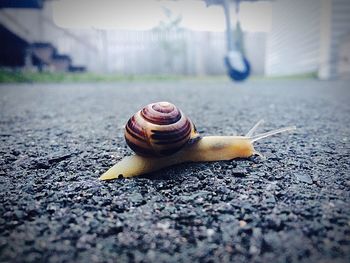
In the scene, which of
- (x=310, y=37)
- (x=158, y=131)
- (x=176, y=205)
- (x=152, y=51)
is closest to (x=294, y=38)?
(x=310, y=37)

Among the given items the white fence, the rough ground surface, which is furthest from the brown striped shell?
the white fence

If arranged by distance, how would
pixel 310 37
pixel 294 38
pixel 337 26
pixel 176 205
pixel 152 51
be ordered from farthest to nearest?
pixel 152 51 < pixel 294 38 < pixel 310 37 < pixel 337 26 < pixel 176 205

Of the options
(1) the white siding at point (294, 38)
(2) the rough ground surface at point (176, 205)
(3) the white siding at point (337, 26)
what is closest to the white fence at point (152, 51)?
(1) the white siding at point (294, 38)

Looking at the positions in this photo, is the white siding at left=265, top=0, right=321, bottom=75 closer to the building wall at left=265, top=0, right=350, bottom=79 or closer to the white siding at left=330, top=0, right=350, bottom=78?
the building wall at left=265, top=0, right=350, bottom=79

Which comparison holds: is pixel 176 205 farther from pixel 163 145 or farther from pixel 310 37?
pixel 310 37

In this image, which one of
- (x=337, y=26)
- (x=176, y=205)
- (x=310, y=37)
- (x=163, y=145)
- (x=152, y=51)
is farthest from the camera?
(x=152, y=51)

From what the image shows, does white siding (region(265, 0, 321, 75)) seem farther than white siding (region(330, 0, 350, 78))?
Yes

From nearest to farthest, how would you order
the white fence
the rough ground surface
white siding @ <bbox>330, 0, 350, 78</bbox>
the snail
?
the rough ground surface < the snail < white siding @ <bbox>330, 0, 350, 78</bbox> < the white fence

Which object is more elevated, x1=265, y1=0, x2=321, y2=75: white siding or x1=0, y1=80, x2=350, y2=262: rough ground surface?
x1=265, y1=0, x2=321, y2=75: white siding

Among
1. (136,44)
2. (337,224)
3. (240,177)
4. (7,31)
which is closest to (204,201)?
(240,177)
